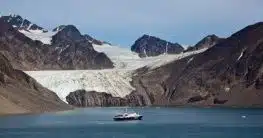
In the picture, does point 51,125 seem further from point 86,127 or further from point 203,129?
point 203,129

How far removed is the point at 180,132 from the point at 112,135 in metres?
12.7

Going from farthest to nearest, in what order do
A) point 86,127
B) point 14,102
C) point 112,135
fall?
1. point 14,102
2. point 86,127
3. point 112,135

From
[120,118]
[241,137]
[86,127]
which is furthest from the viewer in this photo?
[120,118]

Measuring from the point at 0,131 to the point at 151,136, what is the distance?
26.9 metres

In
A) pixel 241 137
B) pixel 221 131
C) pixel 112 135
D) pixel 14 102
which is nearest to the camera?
pixel 241 137

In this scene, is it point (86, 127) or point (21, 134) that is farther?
point (86, 127)

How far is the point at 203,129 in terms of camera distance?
131 m

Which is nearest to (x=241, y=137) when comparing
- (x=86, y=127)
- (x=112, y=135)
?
(x=112, y=135)

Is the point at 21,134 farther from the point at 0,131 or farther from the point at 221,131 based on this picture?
the point at 221,131

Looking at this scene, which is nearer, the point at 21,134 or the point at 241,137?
the point at 241,137

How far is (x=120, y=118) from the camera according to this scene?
17912 centimetres

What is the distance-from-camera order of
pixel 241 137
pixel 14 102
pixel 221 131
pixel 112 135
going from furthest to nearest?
pixel 14 102 → pixel 221 131 → pixel 112 135 → pixel 241 137

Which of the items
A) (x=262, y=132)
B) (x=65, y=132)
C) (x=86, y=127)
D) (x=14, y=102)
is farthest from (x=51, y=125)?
(x=14, y=102)

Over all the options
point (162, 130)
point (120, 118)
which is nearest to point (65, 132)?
point (162, 130)
